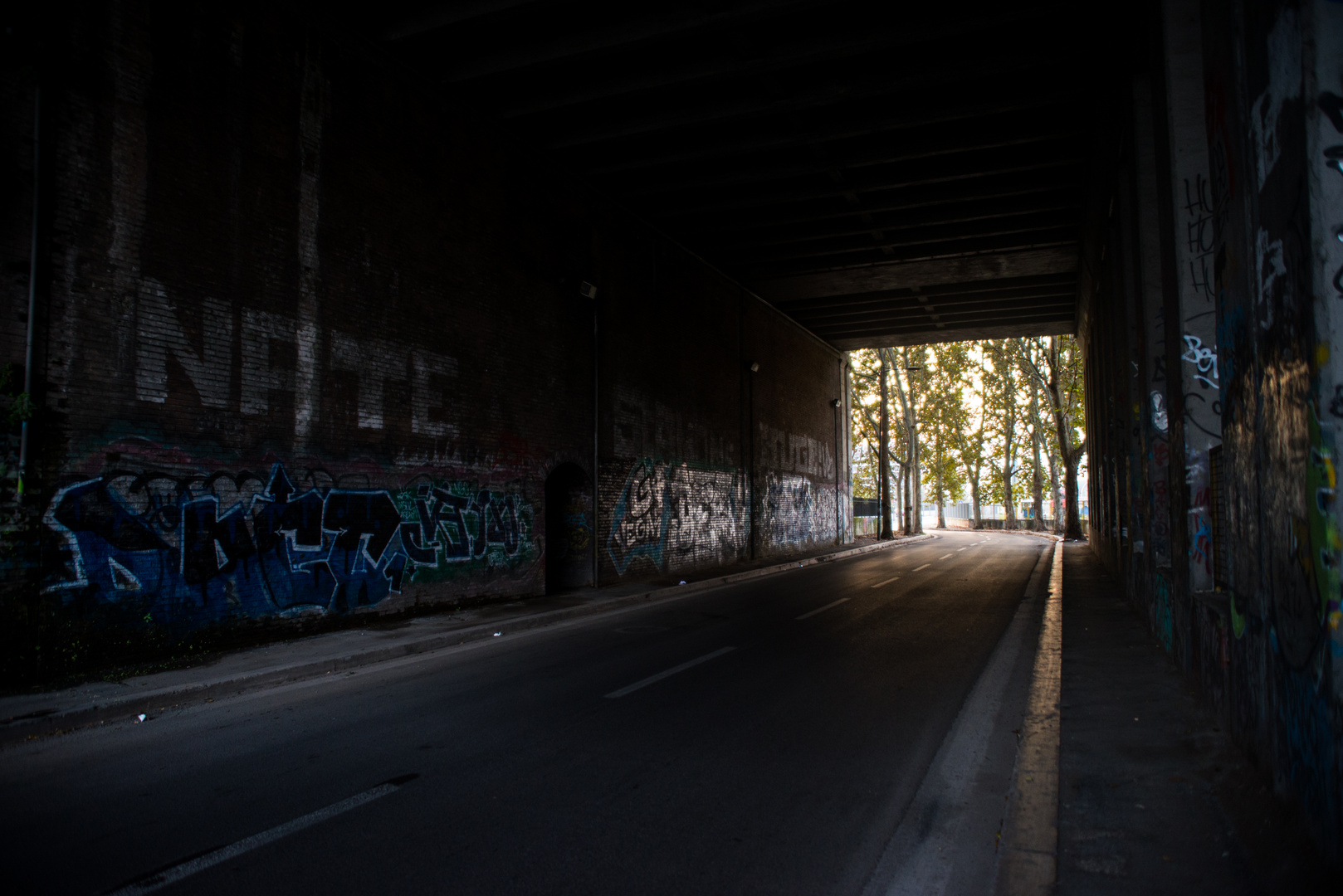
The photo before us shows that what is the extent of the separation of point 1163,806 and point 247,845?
185 inches

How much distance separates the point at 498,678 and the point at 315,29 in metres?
8.94

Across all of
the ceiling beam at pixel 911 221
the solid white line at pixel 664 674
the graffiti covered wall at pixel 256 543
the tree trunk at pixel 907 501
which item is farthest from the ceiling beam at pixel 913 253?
the tree trunk at pixel 907 501

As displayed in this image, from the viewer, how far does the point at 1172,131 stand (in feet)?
23.1

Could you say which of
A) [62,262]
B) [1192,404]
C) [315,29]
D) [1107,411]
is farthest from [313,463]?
[1107,411]

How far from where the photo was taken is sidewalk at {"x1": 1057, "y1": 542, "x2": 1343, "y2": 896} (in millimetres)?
3301

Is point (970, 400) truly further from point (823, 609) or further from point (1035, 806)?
point (1035, 806)

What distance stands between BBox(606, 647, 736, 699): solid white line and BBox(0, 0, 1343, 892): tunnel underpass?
0.71 ft

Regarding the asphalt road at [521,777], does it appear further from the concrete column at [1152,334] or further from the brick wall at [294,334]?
the concrete column at [1152,334]

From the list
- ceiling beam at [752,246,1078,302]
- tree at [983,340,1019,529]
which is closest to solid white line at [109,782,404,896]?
ceiling beam at [752,246,1078,302]

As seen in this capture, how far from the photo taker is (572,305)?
1580cm

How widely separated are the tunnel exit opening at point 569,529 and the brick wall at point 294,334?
0.42 m

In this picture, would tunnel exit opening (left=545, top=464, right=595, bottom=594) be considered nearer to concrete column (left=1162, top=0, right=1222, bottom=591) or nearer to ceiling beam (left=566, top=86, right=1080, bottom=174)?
ceiling beam (left=566, top=86, right=1080, bottom=174)

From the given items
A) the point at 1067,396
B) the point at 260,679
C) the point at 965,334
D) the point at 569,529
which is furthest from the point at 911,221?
the point at 1067,396

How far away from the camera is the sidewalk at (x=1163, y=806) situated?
3.30 m
